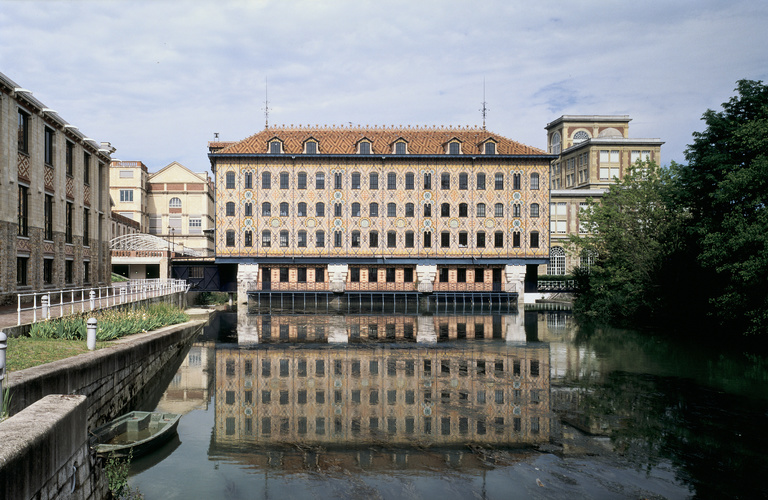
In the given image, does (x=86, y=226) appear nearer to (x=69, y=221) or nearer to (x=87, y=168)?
(x=69, y=221)

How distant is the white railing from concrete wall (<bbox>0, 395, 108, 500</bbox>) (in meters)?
7.93

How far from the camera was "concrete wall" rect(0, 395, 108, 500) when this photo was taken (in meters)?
5.03

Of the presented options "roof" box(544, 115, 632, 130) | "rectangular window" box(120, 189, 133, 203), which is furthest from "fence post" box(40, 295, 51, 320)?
"roof" box(544, 115, 632, 130)

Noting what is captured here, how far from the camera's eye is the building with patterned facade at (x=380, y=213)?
4547 cm

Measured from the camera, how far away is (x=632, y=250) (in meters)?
35.7

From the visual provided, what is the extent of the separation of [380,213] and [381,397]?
32.3m

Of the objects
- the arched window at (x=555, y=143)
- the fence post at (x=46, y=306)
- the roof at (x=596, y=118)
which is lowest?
the fence post at (x=46, y=306)

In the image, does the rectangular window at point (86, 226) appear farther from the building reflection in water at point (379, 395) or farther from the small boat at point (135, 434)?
the small boat at point (135, 434)

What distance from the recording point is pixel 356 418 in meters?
13.1

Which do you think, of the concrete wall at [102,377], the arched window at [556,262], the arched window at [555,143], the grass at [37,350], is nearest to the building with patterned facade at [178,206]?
the arched window at [556,262]

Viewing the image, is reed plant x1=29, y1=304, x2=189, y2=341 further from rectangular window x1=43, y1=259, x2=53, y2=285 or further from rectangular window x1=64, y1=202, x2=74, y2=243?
rectangular window x1=64, y1=202, x2=74, y2=243

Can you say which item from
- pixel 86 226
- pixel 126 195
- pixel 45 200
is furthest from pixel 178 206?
pixel 45 200

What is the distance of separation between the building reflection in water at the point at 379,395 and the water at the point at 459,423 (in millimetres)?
63

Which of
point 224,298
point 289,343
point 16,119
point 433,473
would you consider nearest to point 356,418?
point 433,473
